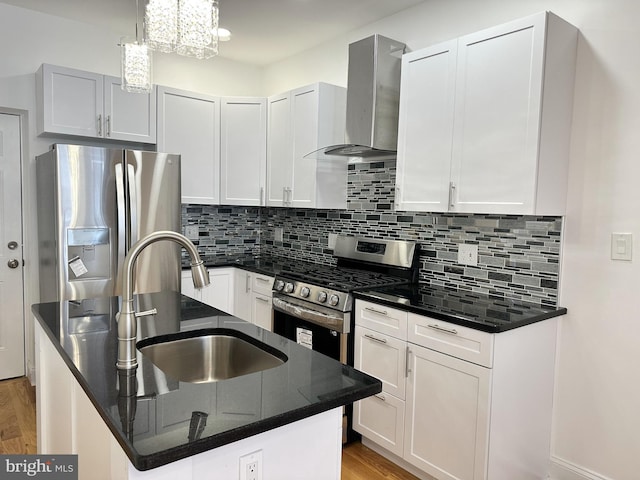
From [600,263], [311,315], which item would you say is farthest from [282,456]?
[600,263]

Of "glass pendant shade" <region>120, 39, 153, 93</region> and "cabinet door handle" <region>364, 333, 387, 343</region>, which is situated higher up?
"glass pendant shade" <region>120, 39, 153, 93</region>

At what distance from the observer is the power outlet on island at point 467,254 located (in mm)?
2709

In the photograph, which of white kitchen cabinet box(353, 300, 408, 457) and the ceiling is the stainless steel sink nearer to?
white kitchen cabinet box(353, 300, 408, 457)

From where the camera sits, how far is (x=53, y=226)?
2902 millimetres

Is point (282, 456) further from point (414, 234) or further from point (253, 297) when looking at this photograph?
point (253, 297)

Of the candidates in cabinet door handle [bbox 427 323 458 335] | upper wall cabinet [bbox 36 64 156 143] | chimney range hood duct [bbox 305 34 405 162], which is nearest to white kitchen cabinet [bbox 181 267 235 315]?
upper wall cabinet [bbox 36 64 156 143]

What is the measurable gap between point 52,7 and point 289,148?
194cm

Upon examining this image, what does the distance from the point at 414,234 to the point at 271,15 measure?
6.13 feet

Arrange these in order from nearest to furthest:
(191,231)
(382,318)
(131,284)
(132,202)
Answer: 1. (131,284)
2. (382,318)
3. (132,202)
4. (191,231)

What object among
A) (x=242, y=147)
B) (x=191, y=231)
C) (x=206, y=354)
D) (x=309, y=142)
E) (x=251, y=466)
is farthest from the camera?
(x=191, y=231)

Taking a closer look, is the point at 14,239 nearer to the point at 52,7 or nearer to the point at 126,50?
the point at 52,7

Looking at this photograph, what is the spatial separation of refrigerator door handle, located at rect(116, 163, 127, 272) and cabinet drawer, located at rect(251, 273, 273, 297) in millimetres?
1001

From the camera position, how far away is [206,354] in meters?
1.68

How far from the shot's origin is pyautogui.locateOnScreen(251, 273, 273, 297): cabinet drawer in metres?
3.45
